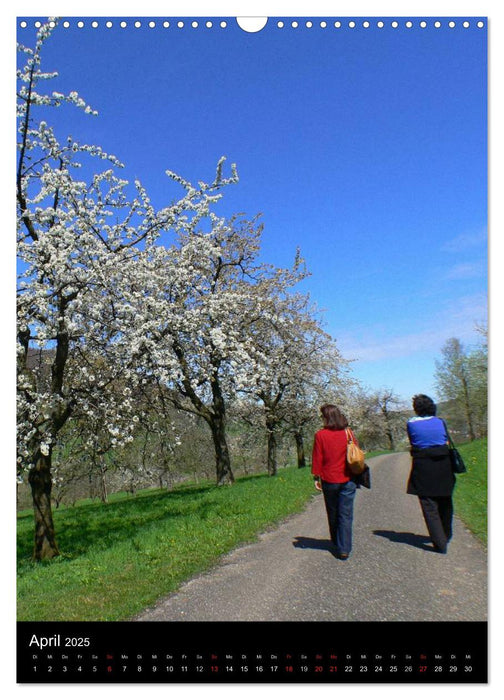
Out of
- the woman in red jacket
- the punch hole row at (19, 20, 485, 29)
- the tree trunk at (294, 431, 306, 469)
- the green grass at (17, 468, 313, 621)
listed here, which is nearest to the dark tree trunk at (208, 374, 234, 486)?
the green grass at (17, 468, 313, 621)

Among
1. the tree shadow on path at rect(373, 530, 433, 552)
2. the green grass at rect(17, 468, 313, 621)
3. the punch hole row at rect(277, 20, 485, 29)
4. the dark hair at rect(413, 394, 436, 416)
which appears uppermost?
the punch hole row at rect(277, 20, 485, 29)

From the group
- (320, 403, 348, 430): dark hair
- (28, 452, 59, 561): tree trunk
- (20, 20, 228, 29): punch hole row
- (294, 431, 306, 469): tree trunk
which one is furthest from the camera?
(294, 431, 306, 469): tree trunk

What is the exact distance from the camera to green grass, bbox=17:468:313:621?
4332 millimetres

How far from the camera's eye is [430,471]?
19.2 ft

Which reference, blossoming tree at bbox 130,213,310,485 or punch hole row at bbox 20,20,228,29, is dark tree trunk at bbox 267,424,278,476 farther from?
punch hole row at bbox 20,20,228,29

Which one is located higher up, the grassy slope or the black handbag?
the black handbag

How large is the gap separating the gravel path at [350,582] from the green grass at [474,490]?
0.53ft

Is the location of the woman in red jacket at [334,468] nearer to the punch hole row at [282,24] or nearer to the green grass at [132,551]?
the green grass at [132,551]

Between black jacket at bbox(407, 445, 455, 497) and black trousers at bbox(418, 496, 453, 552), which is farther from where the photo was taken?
black jacket at bbox(407, 445, 455, 497)

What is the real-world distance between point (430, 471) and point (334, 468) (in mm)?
1232

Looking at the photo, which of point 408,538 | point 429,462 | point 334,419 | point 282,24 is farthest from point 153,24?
point 408,538

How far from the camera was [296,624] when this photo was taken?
364 cm

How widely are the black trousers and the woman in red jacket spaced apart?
0.92m

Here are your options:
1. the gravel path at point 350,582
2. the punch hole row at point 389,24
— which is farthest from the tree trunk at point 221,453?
the punch hole row at point 389,24
